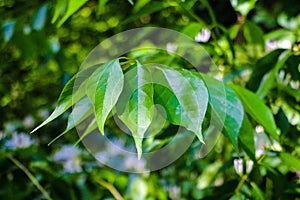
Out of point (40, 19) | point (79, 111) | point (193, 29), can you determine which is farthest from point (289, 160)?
point (40, 19)

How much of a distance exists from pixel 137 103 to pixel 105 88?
0.03 meters

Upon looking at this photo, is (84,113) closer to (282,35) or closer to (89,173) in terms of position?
(89,173)

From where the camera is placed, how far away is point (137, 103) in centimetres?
47

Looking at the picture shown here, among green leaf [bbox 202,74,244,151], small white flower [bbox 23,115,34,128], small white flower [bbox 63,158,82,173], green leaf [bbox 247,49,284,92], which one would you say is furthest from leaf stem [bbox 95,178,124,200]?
small white flower [bbox 23,115,34,128]

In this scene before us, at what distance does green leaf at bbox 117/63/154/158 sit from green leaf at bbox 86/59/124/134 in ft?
0.06

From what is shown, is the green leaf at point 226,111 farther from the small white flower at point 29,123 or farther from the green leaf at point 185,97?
the small white flower at point 29,123

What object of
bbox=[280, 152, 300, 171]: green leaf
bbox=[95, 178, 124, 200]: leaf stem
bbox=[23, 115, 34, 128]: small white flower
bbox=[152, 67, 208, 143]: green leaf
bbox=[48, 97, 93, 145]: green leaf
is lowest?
bbox=[23, 115, 34, 128]: small white flower

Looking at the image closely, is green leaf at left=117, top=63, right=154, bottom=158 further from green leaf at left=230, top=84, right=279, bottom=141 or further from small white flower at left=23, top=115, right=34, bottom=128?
small white flower at left=23, top=115, right=34, bottom=128

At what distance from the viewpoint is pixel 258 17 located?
1952mm

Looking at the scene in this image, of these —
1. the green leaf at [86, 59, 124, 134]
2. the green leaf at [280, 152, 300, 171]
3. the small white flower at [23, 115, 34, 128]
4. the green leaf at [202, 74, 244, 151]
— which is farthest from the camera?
the small white flower at [23, 115, 34, 128]

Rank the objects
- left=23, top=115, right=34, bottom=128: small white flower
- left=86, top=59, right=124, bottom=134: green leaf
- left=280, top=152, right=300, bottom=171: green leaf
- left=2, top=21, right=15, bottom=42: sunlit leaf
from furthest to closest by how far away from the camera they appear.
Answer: left=23, top=115, right=34, bottom=128: small white flower → left=2, top=21, right=15, bottom=42: sunlit leaf → left=280, top=152, right=300, bottom=171: green leaf → left=86, top=59, right=124, bottom=134: green leaf

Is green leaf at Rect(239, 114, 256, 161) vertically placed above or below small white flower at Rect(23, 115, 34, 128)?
above

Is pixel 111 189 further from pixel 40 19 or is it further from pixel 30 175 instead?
pixel 40 19

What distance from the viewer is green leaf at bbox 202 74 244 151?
55 centimetres
